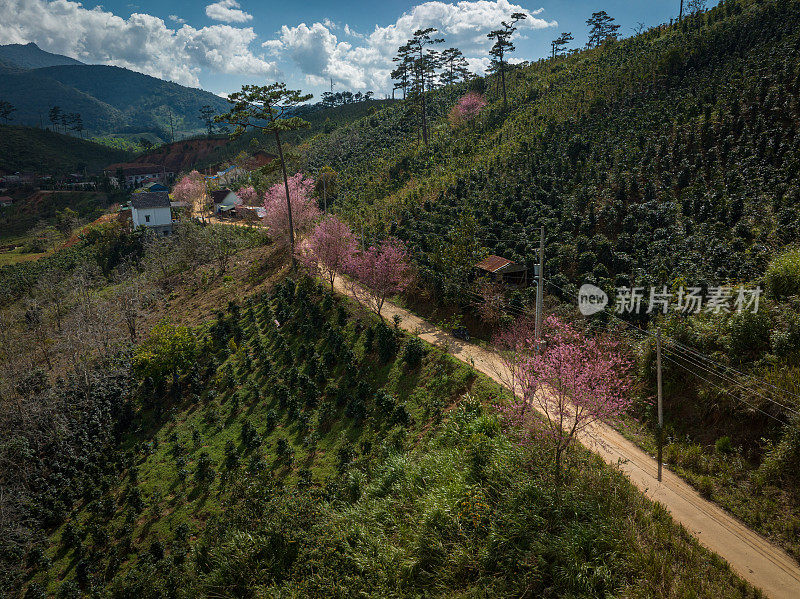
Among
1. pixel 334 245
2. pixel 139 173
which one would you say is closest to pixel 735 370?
pixel 334 245

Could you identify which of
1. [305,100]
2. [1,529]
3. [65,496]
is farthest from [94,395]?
[305,100]

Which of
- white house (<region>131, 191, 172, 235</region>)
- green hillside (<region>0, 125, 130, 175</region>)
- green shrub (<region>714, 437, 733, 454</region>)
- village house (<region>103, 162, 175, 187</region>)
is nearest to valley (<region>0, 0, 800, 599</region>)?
green shrub (<region>714, 437, 733, 454</region>)

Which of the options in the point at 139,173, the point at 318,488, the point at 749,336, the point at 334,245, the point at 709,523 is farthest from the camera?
the point at 139,173

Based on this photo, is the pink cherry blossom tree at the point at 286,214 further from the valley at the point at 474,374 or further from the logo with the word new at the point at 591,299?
the logo with the word new at the point at 591,299

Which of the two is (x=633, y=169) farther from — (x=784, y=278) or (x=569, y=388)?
(x=569, y=388)

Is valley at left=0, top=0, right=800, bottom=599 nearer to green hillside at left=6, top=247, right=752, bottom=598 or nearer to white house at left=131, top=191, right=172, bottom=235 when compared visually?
green hillside at left=6, top=247, right=752, bottom=598
